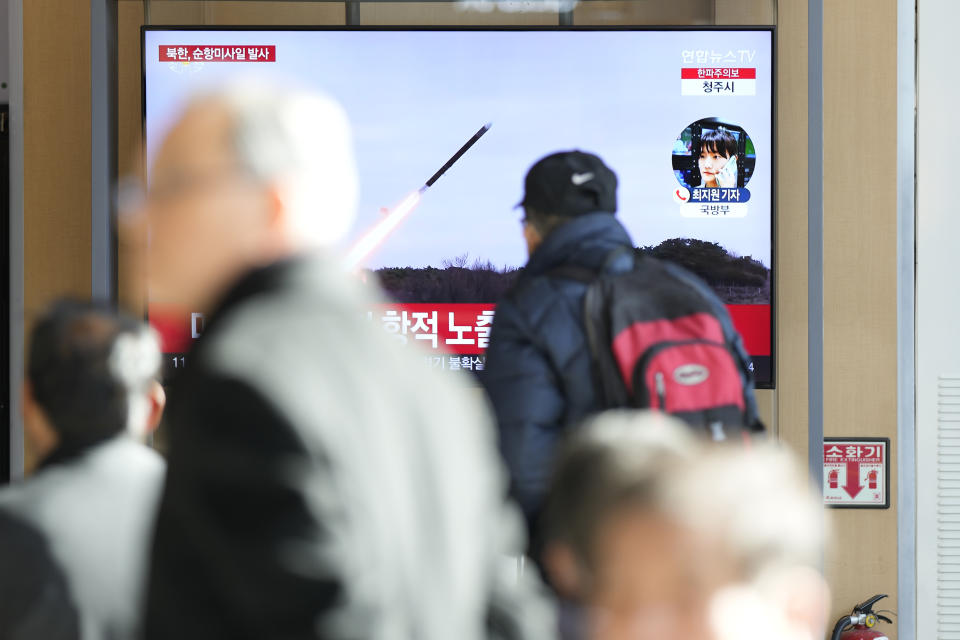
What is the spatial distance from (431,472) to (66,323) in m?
0.73

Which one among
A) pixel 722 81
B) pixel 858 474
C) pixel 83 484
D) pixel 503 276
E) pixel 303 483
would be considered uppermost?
pixel 722 81

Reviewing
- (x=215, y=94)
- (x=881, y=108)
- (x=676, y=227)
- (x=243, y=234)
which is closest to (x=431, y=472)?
(x=243, y=234)

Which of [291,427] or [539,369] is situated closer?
[291,427]

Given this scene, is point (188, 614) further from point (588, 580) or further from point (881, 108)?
point (881, 108)

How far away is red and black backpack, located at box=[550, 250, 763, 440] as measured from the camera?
5.74 feet

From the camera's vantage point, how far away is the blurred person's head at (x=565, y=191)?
188 cm

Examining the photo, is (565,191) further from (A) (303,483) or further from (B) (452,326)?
(B) (452,326)

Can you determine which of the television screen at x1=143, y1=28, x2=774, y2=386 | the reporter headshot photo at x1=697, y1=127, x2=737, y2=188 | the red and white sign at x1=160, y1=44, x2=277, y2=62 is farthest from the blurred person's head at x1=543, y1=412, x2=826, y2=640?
the red and white sign at x1=160, y1=44, x2=277, y2=62

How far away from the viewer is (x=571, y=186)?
1.88 m

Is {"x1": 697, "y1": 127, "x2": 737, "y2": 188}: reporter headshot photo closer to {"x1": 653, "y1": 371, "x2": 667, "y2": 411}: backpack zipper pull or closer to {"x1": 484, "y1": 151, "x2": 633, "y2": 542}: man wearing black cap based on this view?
{"x1": 484, "y1": 151, "x2": 633, "y2": 542}: man wearing black cap

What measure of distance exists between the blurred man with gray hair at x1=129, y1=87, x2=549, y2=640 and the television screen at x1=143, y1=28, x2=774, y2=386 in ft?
8.09

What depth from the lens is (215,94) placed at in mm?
1004

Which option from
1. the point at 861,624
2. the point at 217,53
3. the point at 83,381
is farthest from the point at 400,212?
the point at 83,381

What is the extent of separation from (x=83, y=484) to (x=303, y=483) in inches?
25.4
